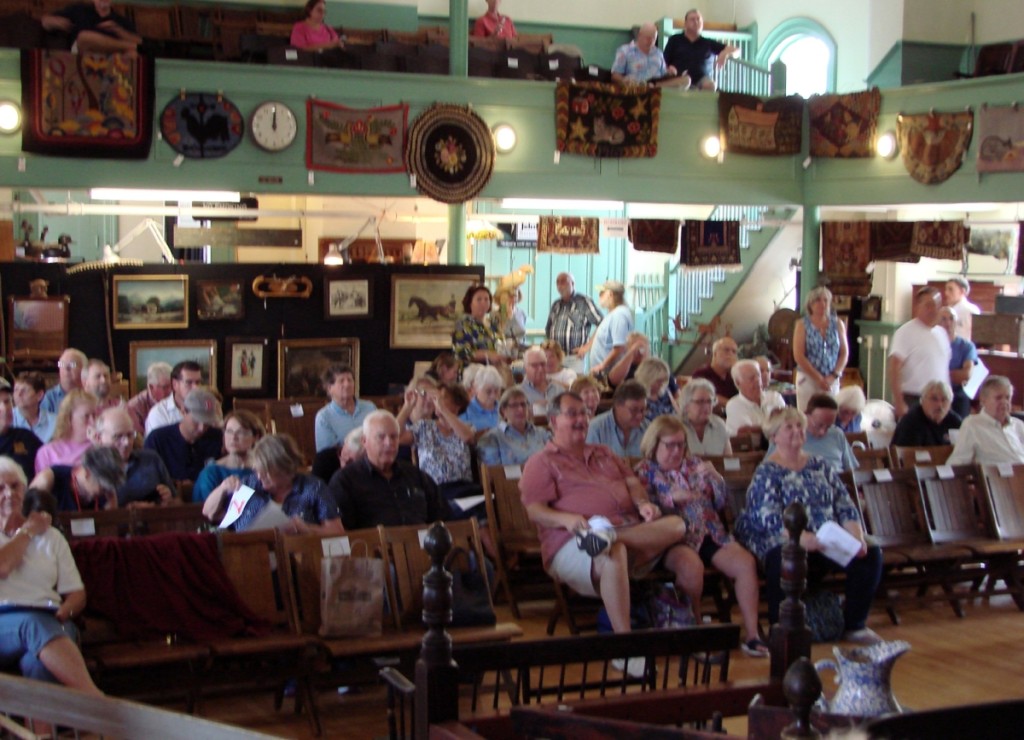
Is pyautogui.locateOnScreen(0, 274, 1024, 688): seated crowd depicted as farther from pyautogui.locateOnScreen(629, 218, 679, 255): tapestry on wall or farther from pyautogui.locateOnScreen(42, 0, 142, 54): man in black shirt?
pyautogui.locateOnScreen(629, 218, 679, 255): tapestry on wall

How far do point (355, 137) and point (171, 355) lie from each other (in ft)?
8.27

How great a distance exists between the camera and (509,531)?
24.3ft

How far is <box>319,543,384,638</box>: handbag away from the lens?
5.62 meters

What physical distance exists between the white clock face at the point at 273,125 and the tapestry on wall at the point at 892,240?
579cm

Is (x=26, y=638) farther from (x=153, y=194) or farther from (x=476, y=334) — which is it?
(x=153, y=194)

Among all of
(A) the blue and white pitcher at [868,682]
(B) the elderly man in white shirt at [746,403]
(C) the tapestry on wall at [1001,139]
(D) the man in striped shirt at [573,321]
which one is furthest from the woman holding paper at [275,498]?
(C) the tapestry on wall at [1001,139]

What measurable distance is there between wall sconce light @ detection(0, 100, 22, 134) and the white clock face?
1846 millimetres

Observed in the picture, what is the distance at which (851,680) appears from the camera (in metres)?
3.69

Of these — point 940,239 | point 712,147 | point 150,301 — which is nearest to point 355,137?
point 150,301

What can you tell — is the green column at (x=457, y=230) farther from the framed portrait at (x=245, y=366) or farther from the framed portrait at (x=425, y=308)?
the framed portrait at (x=245, y=366)

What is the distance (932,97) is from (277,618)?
8806 millimetres

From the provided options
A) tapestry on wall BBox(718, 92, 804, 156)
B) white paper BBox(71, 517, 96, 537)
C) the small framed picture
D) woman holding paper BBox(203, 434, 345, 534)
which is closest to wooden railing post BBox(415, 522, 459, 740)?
woman holding paper BBox(203, 434, 345, 534)

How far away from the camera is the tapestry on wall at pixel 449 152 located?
11.4 m

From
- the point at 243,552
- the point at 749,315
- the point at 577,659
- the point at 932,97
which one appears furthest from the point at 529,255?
the point at 577,659
